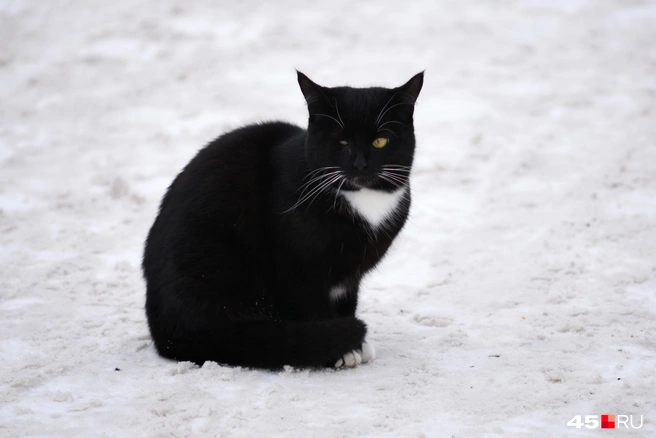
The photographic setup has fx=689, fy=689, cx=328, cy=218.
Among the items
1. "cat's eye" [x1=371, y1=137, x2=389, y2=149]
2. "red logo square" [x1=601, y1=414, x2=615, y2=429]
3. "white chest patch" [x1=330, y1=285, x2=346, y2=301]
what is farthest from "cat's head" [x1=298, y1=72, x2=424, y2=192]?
"red logo square" [x1=601, y1=414, x2=615, y2=429]

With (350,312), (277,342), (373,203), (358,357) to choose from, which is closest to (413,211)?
(350,312)

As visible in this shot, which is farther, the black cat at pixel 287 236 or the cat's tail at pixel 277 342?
the black cat at pixel 287 236

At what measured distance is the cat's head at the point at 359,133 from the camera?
2.74 m

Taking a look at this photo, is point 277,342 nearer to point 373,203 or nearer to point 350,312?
point 350,312

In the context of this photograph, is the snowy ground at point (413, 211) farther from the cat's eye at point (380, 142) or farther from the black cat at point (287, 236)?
the cat's eye at point (380, 142)

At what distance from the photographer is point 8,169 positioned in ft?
17.7

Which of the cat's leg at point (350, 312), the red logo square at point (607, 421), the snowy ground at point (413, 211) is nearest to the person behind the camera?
the red logo square at point (607, 421)

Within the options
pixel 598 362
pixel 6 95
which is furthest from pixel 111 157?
pixel 598 362

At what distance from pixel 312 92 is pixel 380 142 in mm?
346

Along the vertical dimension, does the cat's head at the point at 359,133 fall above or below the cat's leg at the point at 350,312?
above

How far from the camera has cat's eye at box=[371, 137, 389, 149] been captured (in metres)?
2.77

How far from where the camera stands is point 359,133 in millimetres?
2740

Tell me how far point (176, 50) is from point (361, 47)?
1.93 meters

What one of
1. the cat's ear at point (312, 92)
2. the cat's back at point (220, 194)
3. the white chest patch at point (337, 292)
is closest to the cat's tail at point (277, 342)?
the white chest patch at point (337, 292)
